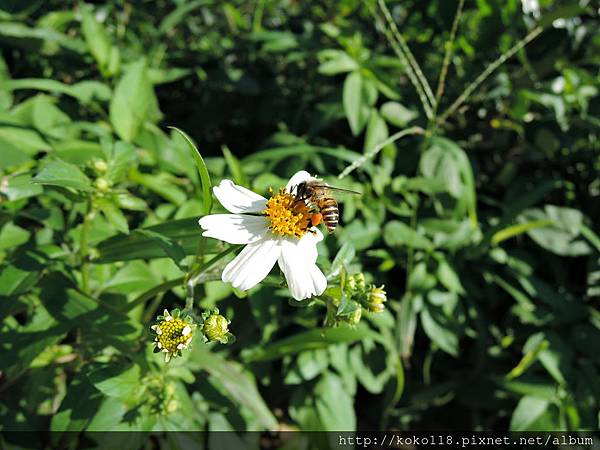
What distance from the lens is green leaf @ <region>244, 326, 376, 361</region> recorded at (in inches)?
64.5

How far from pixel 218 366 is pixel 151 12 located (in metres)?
2.02

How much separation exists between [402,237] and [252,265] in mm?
1007

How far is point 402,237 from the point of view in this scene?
195cm

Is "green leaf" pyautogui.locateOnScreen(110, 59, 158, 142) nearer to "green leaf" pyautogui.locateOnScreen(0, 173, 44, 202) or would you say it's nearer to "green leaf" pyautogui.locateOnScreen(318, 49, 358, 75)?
"green leaf" pyautogui.locateOnScreen(0, 173, 44, 202)

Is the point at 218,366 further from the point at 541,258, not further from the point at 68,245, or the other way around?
the point at 541,258

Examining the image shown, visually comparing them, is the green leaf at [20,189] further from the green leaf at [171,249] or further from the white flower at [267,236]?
the white flower at [267,236]

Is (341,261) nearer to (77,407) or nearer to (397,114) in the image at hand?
(77,407)

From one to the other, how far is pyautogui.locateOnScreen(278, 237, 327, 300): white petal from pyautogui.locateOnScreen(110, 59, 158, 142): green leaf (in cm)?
102

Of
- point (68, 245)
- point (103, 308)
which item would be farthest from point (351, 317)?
point (68, 245)

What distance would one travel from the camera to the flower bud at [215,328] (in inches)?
40.4

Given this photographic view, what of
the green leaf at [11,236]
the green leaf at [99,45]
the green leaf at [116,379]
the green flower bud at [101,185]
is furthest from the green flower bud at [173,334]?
the green leaf at [99,45]

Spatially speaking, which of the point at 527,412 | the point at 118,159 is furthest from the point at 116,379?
the point at 527,412

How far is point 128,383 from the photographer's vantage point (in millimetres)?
1321

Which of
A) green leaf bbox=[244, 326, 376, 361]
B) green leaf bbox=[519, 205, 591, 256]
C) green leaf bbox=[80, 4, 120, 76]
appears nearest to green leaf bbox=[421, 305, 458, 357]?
green leaf bbox=[244, 326, 376, 361]
